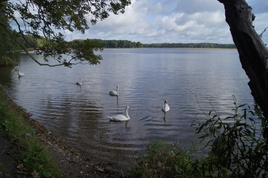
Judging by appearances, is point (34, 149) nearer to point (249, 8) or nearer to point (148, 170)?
point (148, 170)

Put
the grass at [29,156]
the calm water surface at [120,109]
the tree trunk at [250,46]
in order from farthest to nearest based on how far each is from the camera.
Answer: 1. the calm water surface at [120,109]
2. the grass at [29,156]
3. the tree trunk at [250,46]

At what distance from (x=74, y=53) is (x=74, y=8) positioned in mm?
1485

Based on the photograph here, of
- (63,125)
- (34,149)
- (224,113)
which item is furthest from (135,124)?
(34,149)

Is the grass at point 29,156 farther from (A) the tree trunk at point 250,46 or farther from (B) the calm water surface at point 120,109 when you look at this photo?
(A) the tree trunk at point 250,46

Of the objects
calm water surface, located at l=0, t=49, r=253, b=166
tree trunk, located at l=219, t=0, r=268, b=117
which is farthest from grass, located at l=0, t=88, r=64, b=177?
tree trunk, located at l=219, t=0, r=268, b=117

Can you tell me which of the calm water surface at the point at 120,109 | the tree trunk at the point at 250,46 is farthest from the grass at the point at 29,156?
the tree trunk at the point at 250,46

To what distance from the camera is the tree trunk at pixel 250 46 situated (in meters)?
2.84

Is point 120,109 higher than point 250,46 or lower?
lower

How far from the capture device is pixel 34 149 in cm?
525

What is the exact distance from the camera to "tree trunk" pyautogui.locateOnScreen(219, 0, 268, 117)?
284 cm

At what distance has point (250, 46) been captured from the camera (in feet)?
9.40

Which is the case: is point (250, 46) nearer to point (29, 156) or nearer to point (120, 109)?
point (29, 156)

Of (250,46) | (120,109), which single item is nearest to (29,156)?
(250,46)

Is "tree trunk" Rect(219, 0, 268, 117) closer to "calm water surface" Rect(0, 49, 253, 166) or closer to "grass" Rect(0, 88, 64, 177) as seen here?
"calm water surface" Rect(0, 49, 253, 166)
